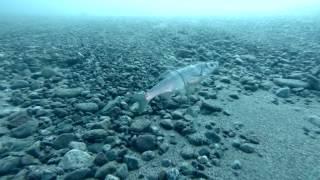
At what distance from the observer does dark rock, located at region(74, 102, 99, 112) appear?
567cm

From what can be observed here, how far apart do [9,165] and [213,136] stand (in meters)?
3.08

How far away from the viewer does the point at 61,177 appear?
3.65 meters

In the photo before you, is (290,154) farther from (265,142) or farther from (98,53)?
(98,53)

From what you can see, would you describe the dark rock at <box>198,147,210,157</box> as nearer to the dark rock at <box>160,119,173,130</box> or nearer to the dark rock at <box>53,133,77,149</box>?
the dark rock at <box>160,119,173,130</box>

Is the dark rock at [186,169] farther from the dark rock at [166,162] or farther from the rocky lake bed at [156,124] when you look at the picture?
the dark rock at [166,162]

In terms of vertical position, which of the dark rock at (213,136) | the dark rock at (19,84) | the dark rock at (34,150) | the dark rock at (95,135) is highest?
the dark rock at (95,135)

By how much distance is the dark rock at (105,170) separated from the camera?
364 centimetres

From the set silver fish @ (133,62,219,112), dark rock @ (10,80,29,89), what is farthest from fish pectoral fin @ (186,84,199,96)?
dark rock @ (10,80,29,89)

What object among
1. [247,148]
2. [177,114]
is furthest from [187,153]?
[177,114]

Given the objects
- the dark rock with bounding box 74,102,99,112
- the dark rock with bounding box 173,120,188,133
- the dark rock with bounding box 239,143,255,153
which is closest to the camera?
the dark rock with bounding box 239,143,255,153

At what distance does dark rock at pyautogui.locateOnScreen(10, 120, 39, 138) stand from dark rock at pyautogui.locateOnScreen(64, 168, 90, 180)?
166cm

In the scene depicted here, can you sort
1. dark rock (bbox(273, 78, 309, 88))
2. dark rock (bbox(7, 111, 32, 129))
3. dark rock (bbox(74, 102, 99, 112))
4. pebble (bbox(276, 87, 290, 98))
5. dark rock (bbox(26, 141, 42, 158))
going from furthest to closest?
1. dark rock (bbox(273, 78, 309, 88))
2. pebble (bbox(276, 87, 290, 98))
3. dark rock (bbox(74, 102, 99, 112))
4. dark rock (bbox(7, 111, 32, 129))
5. dark rock (bbox(26, 141, 42, 158))

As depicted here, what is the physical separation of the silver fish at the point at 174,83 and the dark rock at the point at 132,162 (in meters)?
1.42

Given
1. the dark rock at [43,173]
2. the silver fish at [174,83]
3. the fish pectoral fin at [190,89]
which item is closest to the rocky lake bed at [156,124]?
the dark rock at [43,173]
